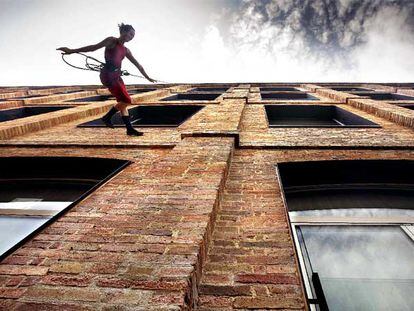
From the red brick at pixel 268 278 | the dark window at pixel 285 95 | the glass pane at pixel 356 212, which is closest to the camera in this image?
the red brick at pixel 268 278

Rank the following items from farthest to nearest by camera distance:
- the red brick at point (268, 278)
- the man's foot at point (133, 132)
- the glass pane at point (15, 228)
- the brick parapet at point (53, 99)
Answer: the brick parapet at point (53, 99) < the man's foot at point (133, 132) < the glass pane at point (15, 228) < the red brick at point (268, 278)

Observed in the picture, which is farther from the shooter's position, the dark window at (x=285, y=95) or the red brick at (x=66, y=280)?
the dark window at (x=285, y=95)

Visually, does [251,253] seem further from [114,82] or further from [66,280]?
[114,82]

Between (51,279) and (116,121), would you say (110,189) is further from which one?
(116,121)

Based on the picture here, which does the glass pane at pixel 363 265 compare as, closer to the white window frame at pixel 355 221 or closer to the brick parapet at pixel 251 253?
the white window frame at pixel 355 221

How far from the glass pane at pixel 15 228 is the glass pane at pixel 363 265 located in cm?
270

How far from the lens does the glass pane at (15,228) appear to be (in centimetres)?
255

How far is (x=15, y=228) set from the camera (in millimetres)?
2768

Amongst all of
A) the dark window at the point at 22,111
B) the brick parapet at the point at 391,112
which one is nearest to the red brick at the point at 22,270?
the brick parapet at the point at 391,112

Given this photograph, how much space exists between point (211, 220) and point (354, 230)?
1525 mm

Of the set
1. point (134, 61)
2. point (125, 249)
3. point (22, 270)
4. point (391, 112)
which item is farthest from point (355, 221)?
point (391, 112)

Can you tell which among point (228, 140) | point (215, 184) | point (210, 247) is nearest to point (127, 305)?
point (210, 247)

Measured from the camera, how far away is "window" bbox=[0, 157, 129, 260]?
3.12 meters

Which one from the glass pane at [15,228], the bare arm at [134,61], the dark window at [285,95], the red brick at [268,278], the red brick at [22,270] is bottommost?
the glass pane at [15,228]
